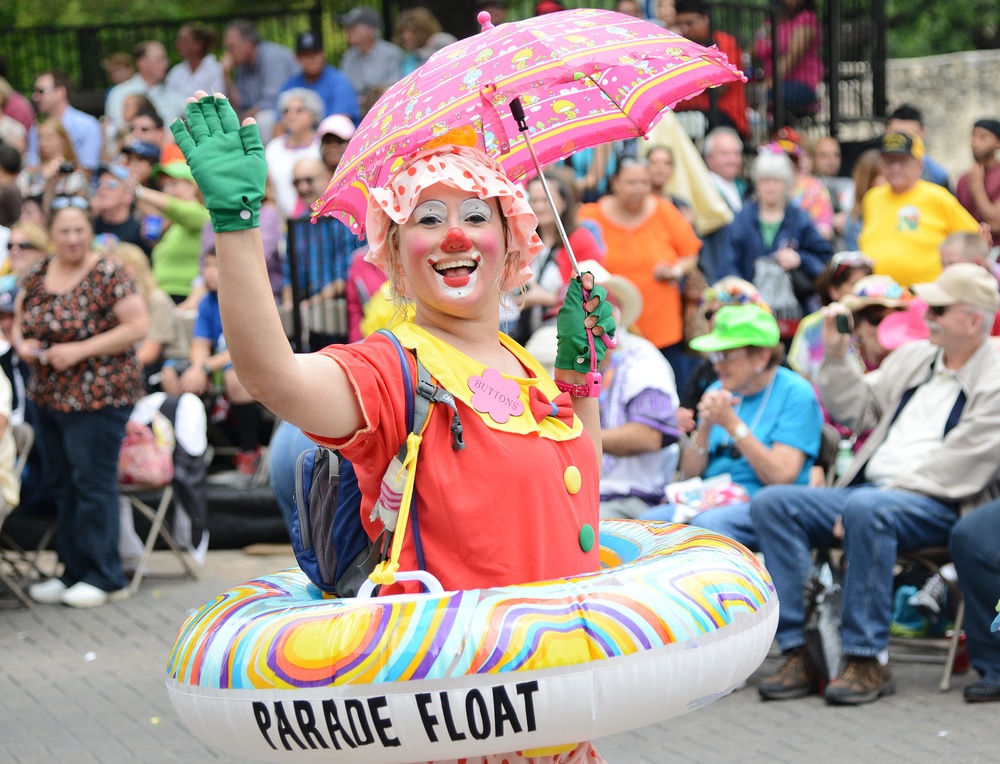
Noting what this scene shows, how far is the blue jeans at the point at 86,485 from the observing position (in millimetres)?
7480

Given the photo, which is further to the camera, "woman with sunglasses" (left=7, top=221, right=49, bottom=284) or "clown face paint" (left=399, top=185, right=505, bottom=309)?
"woman with sunglasses" (left=7, top=221, right=49, bottom=284)

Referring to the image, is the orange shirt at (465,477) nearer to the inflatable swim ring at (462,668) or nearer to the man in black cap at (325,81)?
the inflatable swim ring at (462,668)

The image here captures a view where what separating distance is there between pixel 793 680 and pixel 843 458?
130cm

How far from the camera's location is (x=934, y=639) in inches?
242

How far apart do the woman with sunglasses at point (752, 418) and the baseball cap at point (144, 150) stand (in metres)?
6.49

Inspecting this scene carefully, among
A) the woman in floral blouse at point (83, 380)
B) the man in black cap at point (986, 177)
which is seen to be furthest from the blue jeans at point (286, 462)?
the man in black cap at point (986, 177)

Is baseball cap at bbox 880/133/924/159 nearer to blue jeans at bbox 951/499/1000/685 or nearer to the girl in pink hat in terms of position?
blue jeans at bbox 951/499/1000/685

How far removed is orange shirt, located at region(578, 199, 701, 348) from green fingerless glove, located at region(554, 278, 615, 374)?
211 inches

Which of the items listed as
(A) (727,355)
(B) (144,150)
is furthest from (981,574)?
(B) (144,150)

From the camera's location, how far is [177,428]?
808cm

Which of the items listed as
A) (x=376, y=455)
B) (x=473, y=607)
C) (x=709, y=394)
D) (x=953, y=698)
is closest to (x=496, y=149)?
(x=376, y=455)

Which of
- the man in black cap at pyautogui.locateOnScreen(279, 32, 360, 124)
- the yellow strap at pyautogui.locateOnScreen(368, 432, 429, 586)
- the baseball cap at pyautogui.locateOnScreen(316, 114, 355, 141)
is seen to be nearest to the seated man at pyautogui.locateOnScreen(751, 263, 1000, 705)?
the yellow strap at pyautogui.locateOnScreen(368, 432, 429, 586)

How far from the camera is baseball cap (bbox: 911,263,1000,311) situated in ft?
18.5

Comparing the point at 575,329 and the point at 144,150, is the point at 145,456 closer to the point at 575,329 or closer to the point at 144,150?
the point at 144,150
